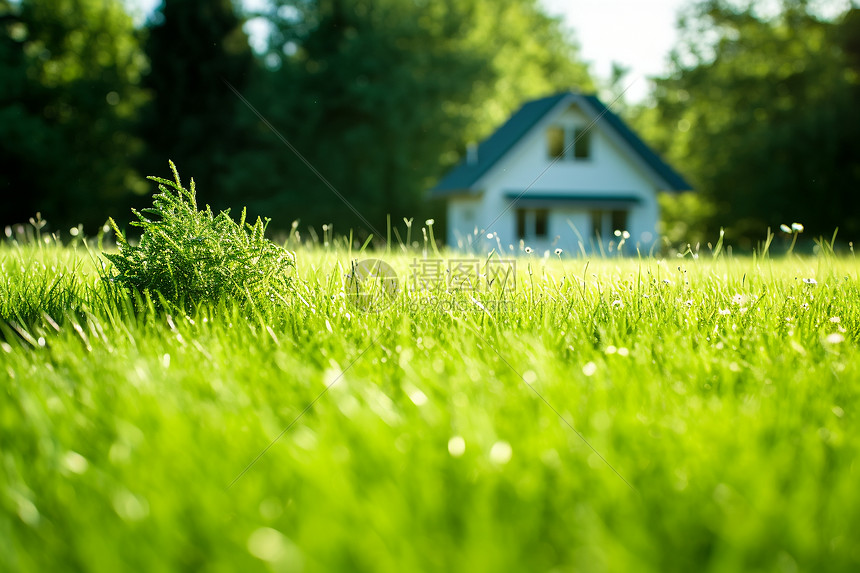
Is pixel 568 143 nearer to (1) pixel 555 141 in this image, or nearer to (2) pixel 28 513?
(1) pixel 555 141

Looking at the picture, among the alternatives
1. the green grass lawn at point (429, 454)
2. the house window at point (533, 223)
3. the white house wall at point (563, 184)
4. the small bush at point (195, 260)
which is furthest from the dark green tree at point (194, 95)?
the green grass lawn at point (429, 454)

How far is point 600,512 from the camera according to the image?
5.58ft

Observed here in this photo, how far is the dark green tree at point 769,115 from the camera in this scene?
26.3 meters

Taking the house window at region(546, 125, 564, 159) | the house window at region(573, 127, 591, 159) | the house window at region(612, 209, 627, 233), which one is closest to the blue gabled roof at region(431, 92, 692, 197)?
the house window at region(573, 127, 591, 159)

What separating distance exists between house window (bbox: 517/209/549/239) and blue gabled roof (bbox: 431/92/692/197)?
7.87 feet

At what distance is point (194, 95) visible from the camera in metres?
32.2

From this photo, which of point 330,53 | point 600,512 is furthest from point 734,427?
point 330,53

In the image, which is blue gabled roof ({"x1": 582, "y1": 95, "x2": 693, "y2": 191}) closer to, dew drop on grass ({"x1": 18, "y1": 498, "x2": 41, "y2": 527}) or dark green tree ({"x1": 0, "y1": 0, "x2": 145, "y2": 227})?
dark green tree ({"x1": 0, "y1": 0, "x2": 145, "y2": 227})

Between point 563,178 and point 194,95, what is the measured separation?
58.6 feet

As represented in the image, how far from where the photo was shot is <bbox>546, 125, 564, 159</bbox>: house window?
24641 millimetres

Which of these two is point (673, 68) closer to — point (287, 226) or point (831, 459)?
point (287, 226)

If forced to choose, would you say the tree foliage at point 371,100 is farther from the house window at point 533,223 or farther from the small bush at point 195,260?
the small bush at point 195,260

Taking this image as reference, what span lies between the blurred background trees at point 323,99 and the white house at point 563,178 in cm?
591

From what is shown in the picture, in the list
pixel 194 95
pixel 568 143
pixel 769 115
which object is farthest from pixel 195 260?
pixel 769 115
